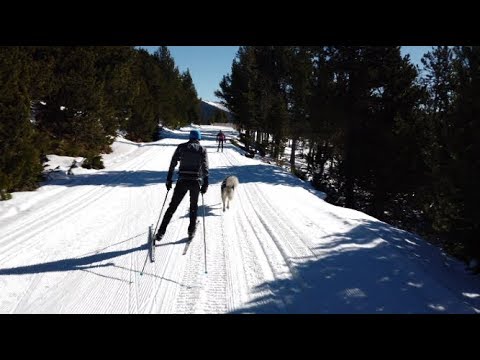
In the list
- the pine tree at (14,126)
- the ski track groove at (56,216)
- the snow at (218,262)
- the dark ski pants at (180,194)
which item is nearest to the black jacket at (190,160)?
the dark ski pants at (180,194)

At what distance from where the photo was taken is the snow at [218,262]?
16.8 ft

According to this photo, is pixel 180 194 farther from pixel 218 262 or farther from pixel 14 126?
pixel 14 126

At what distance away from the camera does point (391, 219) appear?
18234 millimetres

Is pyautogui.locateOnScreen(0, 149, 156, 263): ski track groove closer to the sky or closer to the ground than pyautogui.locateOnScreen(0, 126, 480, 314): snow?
closer to the sky

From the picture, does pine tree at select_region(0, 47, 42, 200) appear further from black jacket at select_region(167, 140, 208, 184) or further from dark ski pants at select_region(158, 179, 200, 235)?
black jacket at select_region(167, 140, 208, 184)

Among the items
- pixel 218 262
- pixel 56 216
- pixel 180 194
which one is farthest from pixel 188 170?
pixel 56 216

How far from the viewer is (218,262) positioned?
21.6 feet

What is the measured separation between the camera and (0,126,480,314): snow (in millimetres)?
5113

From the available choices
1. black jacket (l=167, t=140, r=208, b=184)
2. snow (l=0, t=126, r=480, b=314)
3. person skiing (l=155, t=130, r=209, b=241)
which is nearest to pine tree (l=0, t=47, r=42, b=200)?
snow (l=0, t=126, r=480, b=314)

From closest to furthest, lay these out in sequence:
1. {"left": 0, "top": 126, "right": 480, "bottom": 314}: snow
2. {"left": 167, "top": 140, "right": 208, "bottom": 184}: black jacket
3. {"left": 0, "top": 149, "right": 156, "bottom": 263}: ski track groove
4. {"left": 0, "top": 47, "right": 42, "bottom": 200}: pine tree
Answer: {"left": 0, "top": 126, "right": 480, "bottom": 314}: snow, {"left": 0, "top": 149, "right": 156, "bottom": 263}: ski track groove, {"left": 167, "top": 140, "right": 208, "bottom": 184}: black jacket, {"left": 0, "top": 47, "right": 42, "bottom": 200}: pine tree
